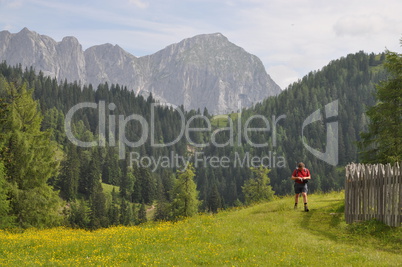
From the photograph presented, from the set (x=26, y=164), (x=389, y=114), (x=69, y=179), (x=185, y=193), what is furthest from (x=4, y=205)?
(x=69, y=179)

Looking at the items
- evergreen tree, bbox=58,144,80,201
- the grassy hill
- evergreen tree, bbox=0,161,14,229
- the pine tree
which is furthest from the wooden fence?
evergreen tree, bbox=58,144,80,201

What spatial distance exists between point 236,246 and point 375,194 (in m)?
6.85

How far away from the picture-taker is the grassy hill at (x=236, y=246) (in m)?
12.8

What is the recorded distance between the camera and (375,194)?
16844 millimetres

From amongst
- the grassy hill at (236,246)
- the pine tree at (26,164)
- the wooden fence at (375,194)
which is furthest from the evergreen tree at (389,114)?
the pine tree at (26,164)

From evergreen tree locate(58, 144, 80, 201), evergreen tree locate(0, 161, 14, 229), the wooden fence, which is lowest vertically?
evergreen tree locate(58, 144, 80, 201)

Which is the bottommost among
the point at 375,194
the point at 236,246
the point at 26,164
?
the point at 236,246

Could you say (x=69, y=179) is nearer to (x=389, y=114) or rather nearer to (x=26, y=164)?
(x=26, y=164)

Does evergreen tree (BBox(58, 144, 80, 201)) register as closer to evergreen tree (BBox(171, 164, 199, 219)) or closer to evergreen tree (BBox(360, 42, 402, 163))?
evergreen tree (BBox(171, 164, 199, 219))

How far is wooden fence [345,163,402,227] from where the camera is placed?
1590 centimetres

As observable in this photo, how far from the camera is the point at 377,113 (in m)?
29.3

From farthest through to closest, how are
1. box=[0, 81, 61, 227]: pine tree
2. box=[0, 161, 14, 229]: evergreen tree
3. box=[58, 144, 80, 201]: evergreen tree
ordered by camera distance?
box=[58, 144, 80, 201]: evergreen tree < box=[0, 81, 61, 227]: pine tree < box=[0, 161, 14, 229]: evergreen tree

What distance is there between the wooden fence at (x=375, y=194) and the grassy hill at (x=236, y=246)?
497 mm

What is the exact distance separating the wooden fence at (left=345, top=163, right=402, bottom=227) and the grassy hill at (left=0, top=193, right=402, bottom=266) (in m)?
0.50
